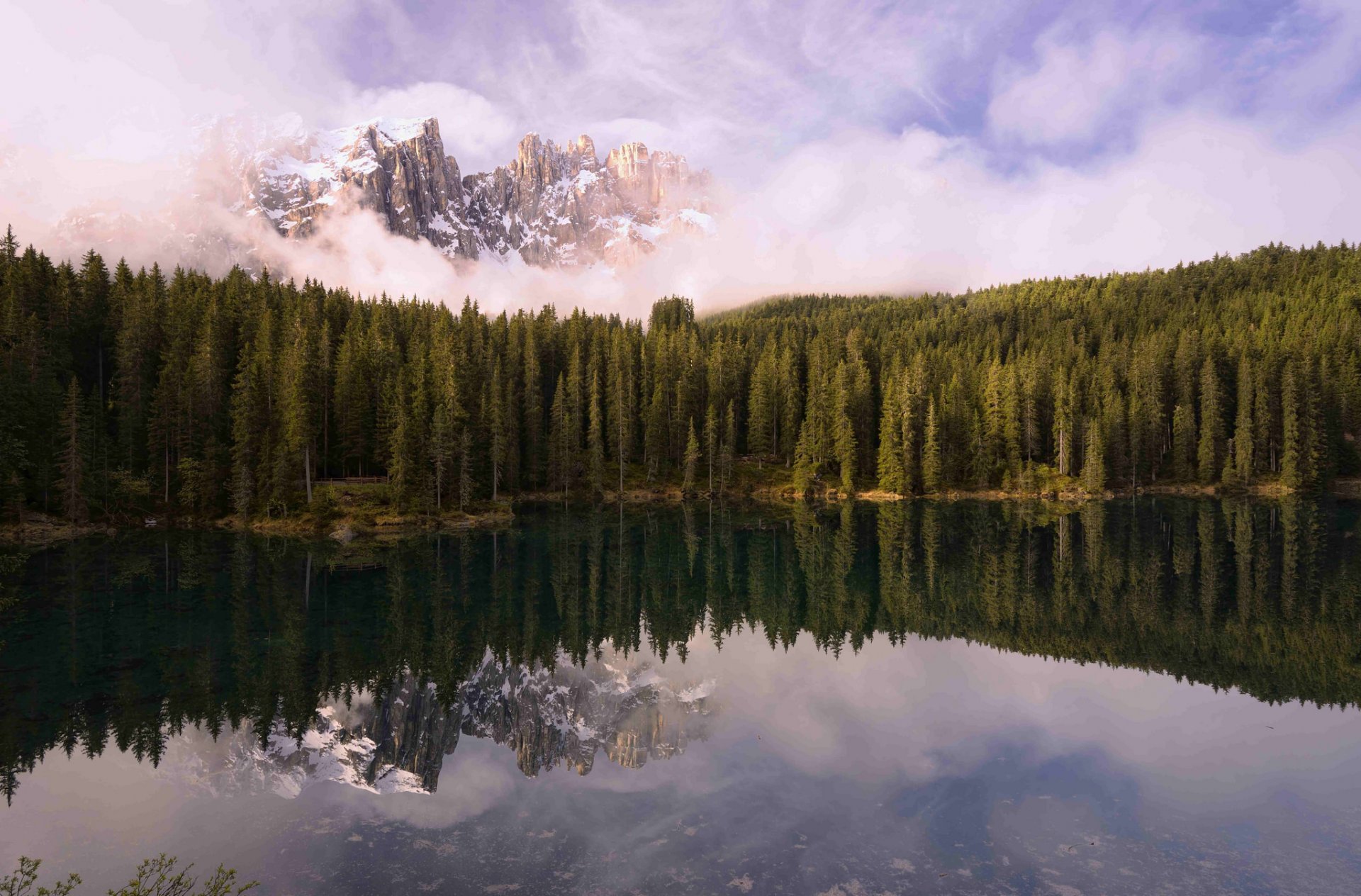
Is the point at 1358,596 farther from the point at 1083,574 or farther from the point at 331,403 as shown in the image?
the point at 331,403

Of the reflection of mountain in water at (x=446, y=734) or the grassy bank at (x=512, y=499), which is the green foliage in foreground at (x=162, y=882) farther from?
the grassy bank at (x=512, y=499)

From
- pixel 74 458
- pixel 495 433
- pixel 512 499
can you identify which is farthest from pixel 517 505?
pixel 74 458

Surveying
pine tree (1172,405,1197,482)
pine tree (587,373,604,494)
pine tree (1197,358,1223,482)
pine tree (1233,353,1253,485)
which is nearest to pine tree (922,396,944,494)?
pine tree (1172,405,1197,482)

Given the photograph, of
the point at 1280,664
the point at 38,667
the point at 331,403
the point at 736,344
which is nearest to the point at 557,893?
the point at 38,667

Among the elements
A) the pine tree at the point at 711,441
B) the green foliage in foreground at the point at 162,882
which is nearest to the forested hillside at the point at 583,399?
the pine tree at the point at 711,441

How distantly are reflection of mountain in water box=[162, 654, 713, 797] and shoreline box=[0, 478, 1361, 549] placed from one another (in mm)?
40085

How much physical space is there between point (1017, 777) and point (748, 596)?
2189 centimetres

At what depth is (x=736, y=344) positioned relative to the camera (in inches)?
4754

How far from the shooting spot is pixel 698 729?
20.1 m

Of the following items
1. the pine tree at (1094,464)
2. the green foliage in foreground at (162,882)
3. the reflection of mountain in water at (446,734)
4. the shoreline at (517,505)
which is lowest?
the reflection of mountain in water at (446,734)

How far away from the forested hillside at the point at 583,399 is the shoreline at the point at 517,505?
1.67 m

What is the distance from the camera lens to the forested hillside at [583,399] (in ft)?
219

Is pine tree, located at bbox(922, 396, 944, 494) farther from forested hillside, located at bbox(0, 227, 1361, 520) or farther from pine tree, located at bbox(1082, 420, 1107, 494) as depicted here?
pine tree, located at bbox(1082, 420, 1107, 494)

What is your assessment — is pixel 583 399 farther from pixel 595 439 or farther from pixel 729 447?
pixel 729 447
